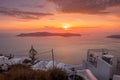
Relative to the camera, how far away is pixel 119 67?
10805 millimetres

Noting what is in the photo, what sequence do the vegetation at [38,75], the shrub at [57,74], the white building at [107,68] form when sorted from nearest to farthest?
the vegetation at [38,75] < the shrub at [57,74] < the white building at [107,68]

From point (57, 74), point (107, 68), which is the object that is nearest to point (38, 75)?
point (57, 74)

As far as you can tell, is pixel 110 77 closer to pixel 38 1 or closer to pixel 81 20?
pixel 38 1

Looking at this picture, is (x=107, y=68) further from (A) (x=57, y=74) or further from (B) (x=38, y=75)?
(B) (x=38, y=75)

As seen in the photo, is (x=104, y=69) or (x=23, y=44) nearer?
(x=104, y=69)

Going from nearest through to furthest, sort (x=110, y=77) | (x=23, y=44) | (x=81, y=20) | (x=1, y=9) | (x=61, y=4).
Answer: (x=110, y=77) → (x=61, y=4) → (x=1, y=9) → (x=81, y=20) → (x=23, y=44)

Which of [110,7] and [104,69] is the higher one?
[110,7]

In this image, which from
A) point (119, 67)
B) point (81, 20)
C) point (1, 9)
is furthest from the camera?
point (81, 20)

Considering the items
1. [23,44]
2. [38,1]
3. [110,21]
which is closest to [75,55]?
[110,21]

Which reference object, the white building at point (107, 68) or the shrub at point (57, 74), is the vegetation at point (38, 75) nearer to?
the shrub at point (57, 74)

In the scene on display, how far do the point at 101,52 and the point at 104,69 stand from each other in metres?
3.01

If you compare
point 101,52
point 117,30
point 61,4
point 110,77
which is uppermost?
point 61,4

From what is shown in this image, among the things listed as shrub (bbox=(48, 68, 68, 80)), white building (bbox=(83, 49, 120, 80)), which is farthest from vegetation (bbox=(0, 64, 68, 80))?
white building (bbox=(83, 49, 120, 80))

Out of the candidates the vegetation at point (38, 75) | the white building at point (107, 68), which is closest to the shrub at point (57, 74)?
the vegetation at point (38, 75)
